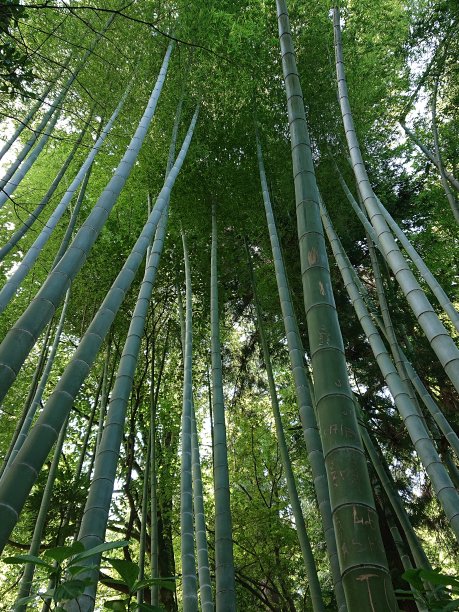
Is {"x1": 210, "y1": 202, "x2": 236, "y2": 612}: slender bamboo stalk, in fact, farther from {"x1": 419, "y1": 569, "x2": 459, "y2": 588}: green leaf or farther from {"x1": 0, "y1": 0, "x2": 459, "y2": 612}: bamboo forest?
{"x1": 419, "y1": 569, "x2": 459, "y2": 588}: green leaf

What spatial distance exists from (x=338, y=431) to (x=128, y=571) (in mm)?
601

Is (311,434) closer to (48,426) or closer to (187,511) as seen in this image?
(187,511)

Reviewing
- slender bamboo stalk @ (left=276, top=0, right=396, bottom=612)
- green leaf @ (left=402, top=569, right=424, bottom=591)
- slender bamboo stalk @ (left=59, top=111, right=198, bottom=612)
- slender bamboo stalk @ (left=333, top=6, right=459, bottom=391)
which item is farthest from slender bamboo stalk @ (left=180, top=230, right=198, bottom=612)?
slender bamboo stalk @ (left=276, top=0, right=396, bottom=612)

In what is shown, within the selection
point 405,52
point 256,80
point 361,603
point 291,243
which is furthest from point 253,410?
point 361,603

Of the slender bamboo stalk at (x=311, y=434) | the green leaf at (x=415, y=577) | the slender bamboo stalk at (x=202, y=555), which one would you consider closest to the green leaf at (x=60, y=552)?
the green leaf at (x=415, y=577)

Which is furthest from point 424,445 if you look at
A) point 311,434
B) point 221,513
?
point 221,513

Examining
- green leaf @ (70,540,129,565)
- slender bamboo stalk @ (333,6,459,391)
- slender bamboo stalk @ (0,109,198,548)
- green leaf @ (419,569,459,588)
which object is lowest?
green leaf @ (419,569,459,588)

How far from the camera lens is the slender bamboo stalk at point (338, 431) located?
920 millimetres

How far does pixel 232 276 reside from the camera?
24.0 feet

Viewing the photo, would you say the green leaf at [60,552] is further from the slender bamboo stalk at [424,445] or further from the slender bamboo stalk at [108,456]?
the slender bamboo stalk at [424,445]

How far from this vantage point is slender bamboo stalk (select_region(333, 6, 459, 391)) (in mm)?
2248

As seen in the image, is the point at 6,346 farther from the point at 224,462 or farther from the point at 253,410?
the point at 253,410

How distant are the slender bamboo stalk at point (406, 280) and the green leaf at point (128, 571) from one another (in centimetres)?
160

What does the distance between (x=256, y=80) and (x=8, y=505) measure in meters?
5.29
